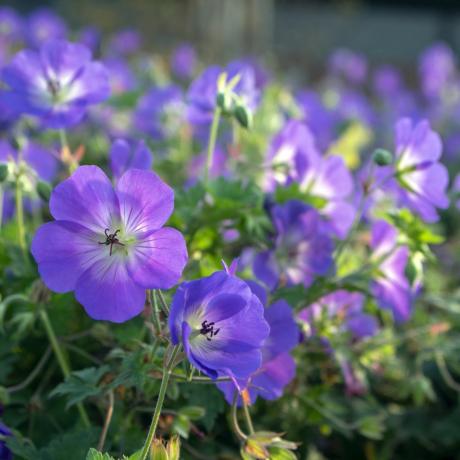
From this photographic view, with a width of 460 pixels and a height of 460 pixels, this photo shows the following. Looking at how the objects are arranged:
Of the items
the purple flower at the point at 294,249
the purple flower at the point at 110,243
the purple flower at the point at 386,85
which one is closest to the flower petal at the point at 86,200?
the purple flower at the point at 110,243

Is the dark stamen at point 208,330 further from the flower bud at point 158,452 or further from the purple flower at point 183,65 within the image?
the purple flower at point 183,65

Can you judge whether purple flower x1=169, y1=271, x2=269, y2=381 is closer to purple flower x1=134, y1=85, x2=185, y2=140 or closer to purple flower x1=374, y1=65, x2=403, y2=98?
purple flower x1=134, y1=85, x2=185, y2=140

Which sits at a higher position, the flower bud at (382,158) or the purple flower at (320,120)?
the flower bud at (382,158)

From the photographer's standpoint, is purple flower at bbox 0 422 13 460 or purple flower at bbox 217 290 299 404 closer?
purple flower at bbox 0 422 13 460

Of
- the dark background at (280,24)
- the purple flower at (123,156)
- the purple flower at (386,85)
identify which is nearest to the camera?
the purple flower at (123,156)

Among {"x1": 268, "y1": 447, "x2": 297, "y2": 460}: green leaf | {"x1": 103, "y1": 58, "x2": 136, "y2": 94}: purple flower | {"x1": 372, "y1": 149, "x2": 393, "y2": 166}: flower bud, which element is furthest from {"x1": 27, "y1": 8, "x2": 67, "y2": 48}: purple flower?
{"x1": 268, "y1": 447, "x2": 297, "y2": 460}: green leaf
